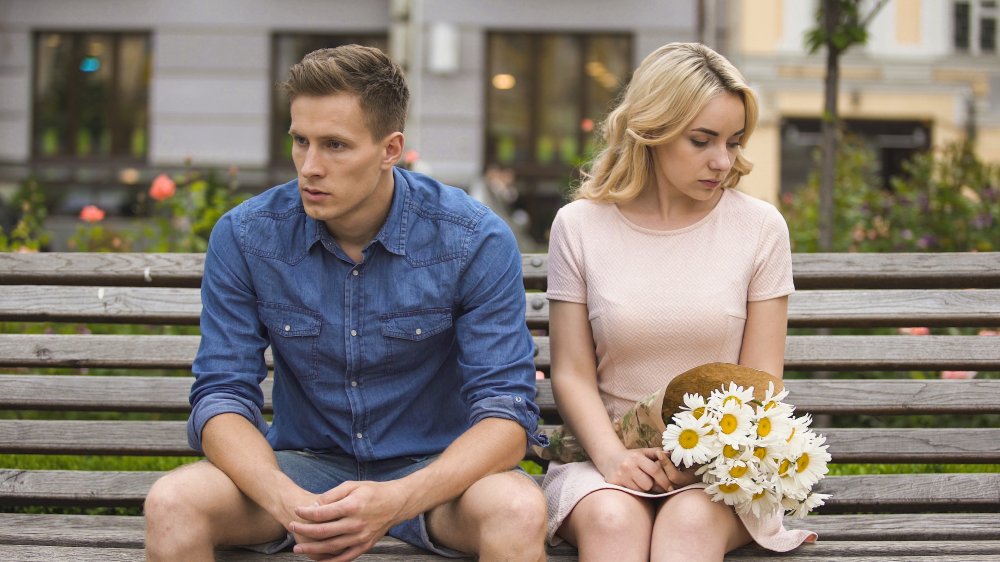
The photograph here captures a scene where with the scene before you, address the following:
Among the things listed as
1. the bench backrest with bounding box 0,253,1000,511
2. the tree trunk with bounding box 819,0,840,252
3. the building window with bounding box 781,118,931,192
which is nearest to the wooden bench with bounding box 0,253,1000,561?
the bench backrest with bounding box 0,253,1000,511

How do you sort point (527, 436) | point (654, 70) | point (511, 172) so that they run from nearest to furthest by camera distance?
1. point (527, 436)
2. point (654, 70)
3. point (511, 172)

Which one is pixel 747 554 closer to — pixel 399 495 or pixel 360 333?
pixel 399 495

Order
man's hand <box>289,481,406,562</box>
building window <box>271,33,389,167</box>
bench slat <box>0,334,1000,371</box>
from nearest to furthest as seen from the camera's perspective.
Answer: man's hand <box>289,481,406,562</box> < bench slat <box>0,334,1000,371</box> < building window <box>271,33,389,167</box>

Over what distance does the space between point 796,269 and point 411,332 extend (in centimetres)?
139

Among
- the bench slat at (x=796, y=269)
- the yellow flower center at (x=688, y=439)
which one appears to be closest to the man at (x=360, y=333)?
the yellow flower center at (x=688, y=439)

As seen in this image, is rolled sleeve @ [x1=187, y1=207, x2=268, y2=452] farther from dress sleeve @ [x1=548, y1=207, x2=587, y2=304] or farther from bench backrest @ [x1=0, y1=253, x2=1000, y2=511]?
dress sleeve @ [x1=548, y1=207, x2=587, y2=304]

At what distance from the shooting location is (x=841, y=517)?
338cm

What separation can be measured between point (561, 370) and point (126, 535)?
125cm

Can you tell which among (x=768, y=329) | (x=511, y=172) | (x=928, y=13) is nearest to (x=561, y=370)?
(x=768, y=329)

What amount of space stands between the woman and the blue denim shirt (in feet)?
0.67

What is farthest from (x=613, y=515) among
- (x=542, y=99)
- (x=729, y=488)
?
(x=542, y=99)

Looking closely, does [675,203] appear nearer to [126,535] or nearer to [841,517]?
[841,517]

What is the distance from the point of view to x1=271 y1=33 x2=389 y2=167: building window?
15.7 m

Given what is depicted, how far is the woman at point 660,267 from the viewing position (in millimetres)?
3119
